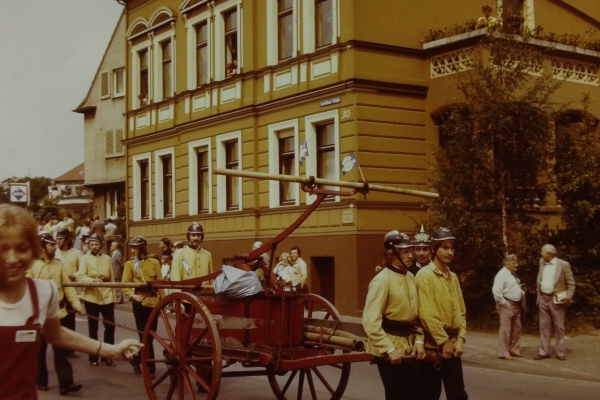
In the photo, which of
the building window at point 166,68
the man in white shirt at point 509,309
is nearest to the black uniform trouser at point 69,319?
the man in white shirt at point 509,309

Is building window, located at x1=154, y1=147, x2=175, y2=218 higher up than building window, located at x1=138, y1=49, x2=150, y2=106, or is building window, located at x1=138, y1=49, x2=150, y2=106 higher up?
building window, located at x1=138, y1=49, x2=150, y2=106

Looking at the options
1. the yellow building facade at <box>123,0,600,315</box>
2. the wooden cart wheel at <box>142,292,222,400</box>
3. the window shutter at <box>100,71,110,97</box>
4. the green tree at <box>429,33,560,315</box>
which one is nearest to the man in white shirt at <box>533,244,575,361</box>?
the green tree at <box>429,33,560,315</box>

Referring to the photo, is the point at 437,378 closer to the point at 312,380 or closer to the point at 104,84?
the point at 312,380

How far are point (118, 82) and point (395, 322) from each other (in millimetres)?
38284

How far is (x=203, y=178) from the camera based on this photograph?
28.9 metres

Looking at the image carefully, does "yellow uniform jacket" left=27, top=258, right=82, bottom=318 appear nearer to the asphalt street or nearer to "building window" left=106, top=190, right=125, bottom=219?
the asphalt street

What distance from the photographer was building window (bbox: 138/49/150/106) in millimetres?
32906

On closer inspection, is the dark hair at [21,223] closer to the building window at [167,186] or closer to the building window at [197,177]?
the building window at [197,177]

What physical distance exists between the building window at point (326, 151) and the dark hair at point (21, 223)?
18.9m

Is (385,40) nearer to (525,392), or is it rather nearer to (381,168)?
(381,168)

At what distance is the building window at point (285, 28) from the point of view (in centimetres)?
2473

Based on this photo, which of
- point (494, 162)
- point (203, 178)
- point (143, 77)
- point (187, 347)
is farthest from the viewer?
point (143, 77)

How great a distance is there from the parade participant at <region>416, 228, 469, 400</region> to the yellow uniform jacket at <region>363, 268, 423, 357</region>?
0.08 metres

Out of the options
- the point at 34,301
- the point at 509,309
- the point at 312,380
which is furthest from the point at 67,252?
the point at 34,301
